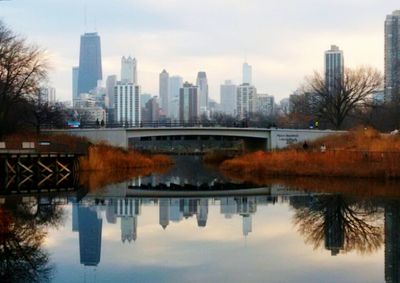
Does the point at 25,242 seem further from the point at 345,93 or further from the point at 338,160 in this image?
the point at 345,93

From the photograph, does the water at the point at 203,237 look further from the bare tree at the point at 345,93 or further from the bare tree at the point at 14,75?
the bare tree at the point at 345,93

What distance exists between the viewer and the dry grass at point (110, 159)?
61219 mm

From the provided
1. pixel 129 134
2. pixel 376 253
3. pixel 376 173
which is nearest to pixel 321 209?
pixel 376 253

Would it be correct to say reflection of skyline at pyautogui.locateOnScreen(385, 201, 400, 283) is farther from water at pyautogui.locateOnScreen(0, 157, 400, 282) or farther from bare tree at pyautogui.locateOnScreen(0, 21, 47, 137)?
bare tree at pyautogui.locateOnScreen(0, 21, 47, 137)

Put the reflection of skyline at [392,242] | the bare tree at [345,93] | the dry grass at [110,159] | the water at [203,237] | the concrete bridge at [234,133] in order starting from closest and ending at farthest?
1. the reflection of skyline at [392,242]
2. the water at [203,237]
3. the dry grass at [110,159]
4. the concrete bridge at [234,133]
5. the bare tree at [345,93]

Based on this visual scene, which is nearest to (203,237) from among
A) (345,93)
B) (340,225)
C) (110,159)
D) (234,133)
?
(340,225)

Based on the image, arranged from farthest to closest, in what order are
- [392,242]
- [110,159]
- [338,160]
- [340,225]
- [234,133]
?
[234,133]
[110,159]
[338,160]
[340,225]
[392,242]

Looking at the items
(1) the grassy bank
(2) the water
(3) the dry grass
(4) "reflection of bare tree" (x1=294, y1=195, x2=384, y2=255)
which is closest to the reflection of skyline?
(2) the water

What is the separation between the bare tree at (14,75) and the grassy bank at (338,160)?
21.6 m

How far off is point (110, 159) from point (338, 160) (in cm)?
2298

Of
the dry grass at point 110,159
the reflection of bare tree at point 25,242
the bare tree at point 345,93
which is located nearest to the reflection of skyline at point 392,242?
the reflection of bare tree at point 25,242

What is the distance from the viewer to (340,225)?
28.3 m

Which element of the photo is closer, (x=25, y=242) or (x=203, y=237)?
(x=25, y=242)

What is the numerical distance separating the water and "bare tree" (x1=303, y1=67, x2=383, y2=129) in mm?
40507
